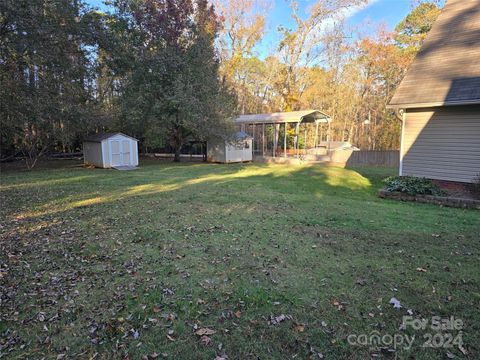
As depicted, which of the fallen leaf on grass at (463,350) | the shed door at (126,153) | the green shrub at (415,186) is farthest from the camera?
the shed door at (126,153)

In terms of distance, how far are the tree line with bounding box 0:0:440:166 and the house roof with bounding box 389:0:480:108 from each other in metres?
9.00

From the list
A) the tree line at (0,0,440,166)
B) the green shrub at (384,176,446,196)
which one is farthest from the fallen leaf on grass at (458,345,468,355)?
the tree line at (0,0,440,166)

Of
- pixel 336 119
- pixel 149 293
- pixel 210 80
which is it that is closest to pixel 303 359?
pixel 149 293

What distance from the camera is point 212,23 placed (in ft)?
65.3

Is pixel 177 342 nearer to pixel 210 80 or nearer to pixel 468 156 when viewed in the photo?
pixel 468 156

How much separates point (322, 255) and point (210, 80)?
46.5 feet

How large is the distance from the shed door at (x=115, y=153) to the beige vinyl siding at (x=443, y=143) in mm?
13583

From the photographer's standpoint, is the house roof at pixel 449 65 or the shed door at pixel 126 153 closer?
the house roof at pixel 449 65

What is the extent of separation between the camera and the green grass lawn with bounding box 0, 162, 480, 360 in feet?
8.25

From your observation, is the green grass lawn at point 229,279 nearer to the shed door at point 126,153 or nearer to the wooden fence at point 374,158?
the shed door at point 126,153

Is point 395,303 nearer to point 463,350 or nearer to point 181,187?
point 463,350

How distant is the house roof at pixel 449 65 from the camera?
8.65m

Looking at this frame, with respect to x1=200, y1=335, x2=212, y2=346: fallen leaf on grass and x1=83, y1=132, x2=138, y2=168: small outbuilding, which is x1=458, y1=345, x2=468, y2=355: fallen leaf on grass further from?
x1=83, y1=132, x2=138, y2=168: small outbuilding

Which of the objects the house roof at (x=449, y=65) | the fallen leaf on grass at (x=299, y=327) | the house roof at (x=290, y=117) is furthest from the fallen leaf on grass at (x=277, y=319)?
the house roof at (x=290, y=117)
